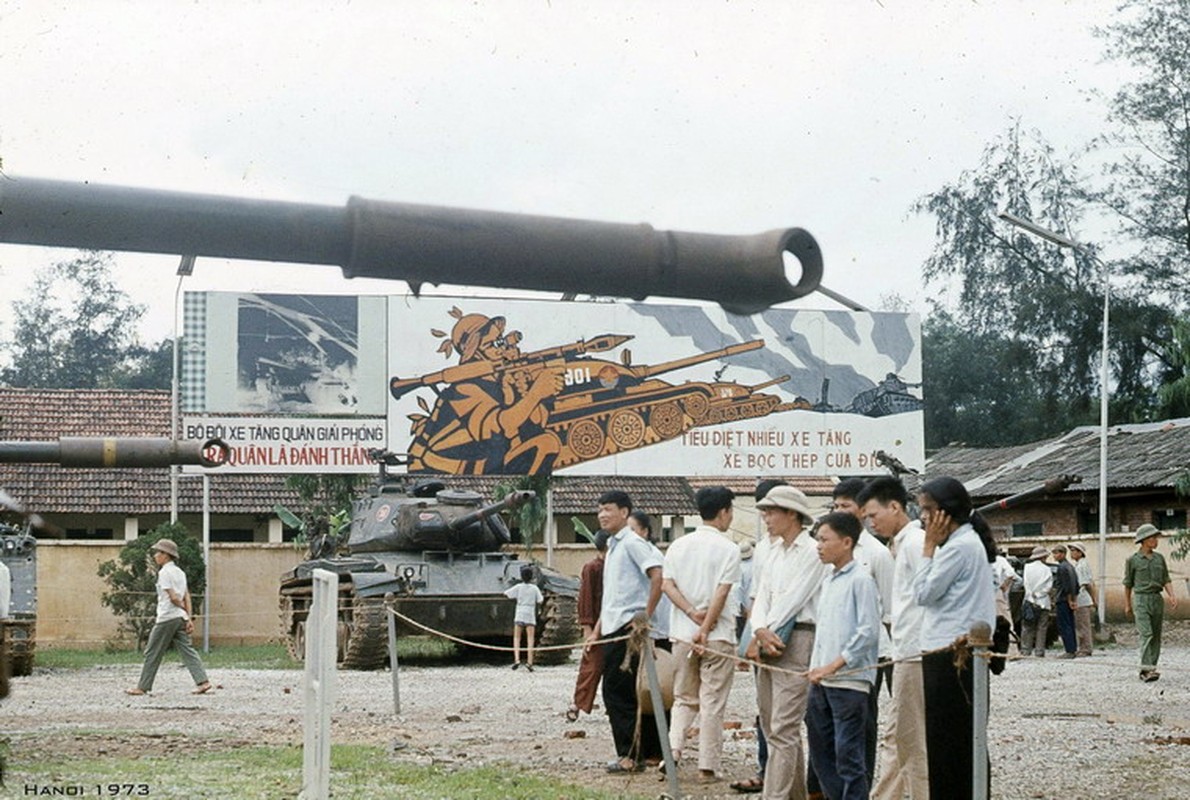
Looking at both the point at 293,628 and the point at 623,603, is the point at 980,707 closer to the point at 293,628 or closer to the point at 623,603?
the point at 623,603

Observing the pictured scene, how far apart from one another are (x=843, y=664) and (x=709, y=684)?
1885 mm

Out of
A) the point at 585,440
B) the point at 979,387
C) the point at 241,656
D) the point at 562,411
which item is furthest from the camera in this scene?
the point at 585,440

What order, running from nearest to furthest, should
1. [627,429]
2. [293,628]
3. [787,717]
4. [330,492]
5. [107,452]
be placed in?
[107,452] → [787,717] → [293,628] → [627,429] → [330,492]

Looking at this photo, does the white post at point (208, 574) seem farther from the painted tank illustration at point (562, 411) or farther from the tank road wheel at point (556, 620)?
the tank road wheel at point (556, 620)

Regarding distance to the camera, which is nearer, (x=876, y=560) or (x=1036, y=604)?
(x=876, y=560)

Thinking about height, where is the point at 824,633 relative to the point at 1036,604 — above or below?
above

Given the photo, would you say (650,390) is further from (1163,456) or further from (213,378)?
(1163,456)

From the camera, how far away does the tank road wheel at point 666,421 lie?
27172 mm

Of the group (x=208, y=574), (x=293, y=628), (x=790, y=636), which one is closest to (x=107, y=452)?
(x=790, y=636)

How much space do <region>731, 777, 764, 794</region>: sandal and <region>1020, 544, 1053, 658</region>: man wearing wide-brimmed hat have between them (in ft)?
43.4

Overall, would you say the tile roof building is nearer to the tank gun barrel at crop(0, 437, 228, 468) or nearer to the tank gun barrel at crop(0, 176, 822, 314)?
the tank gun barrel at crop(0, 437, 228, 468)

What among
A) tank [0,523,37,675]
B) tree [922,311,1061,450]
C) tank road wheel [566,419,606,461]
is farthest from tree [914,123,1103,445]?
tank road wheel [566,419,606,461]

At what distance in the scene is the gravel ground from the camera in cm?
960

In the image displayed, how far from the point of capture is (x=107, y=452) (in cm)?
525
